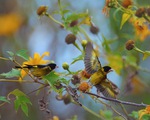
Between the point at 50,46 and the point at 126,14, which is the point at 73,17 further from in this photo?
the point at 50,46

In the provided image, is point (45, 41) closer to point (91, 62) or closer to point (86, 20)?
point (86, 20)

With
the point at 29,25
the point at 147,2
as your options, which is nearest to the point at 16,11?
the point at 29,25

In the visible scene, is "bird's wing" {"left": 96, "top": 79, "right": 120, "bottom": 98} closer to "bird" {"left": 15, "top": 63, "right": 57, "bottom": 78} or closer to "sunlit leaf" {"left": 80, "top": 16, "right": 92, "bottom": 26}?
"bird" {"left": 15, "top": 63, "right": 57, "bottom": 78}

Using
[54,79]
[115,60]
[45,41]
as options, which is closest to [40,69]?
[54,79]

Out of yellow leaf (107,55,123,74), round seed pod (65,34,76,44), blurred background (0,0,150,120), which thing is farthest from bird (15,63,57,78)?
blurred background (0,0,150,120)

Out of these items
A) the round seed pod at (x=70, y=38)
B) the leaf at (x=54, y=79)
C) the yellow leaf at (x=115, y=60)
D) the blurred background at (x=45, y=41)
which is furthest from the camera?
the blurred background at (x=45, y=41)

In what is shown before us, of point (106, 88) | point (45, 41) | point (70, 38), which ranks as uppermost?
point (45, 41)

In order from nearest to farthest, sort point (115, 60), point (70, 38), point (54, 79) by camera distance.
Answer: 1. point (54, 79)
2. point (70, 38)
3. point (115, 60)

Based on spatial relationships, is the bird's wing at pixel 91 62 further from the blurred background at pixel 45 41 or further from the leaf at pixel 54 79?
the blurred background at pixel 45 41

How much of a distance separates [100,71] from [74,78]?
6 cm

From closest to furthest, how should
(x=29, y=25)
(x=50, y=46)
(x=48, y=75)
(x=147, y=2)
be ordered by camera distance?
(x=48, y=75)
(x=147, y=2)
(x=50, y=46)
(x=29, y=25)

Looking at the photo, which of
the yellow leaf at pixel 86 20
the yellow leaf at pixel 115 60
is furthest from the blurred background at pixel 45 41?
the yellow leaf at pixel 86 20

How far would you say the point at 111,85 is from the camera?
939 mm

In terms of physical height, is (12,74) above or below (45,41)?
below
